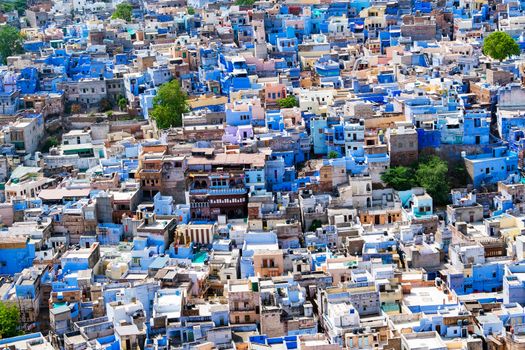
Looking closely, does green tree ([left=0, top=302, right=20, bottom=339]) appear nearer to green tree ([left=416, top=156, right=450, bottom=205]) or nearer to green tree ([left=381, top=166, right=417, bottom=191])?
green tree ([left=381, top=166, right=417, bottom=191])

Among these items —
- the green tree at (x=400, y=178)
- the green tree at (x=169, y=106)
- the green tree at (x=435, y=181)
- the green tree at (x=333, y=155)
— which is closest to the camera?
the green tree at (x=435, y=181)

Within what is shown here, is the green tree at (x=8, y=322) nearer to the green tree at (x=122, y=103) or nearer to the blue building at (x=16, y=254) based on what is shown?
the blue building at (x=16, y=254)

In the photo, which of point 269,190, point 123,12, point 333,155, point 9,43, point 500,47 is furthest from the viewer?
point 123,12

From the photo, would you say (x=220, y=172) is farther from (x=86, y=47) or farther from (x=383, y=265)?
(x=86, y=47)

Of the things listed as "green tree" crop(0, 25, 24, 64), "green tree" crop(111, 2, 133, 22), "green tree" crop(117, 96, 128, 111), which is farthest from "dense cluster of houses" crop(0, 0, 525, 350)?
"green tree" crop(111, 2, 133, 22)

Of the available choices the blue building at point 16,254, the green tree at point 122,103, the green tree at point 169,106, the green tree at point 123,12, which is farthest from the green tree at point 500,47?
the blue building at point 16,254

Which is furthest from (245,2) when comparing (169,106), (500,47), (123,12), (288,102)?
(169,106)

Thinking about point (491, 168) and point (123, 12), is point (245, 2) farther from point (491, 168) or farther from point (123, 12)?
point (491, 168)
